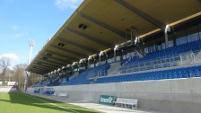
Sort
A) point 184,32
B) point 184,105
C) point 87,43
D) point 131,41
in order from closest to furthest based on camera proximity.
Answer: point 184,105
point 184,32
point 131,41
point 87,43

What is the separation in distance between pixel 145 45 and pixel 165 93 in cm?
1315

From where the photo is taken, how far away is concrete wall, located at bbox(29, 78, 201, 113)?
363 inches

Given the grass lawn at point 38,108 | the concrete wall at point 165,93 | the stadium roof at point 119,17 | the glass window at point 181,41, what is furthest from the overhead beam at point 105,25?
the grass lawn at point 38,108

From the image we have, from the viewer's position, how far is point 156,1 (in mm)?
14109

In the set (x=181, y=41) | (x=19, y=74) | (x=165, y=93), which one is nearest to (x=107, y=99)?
(x=165, y=93)

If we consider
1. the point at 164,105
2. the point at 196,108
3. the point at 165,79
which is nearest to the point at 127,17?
the point at 165,79

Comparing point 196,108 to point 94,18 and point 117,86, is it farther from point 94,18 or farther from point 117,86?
point 94,18

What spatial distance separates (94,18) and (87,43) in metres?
8.40

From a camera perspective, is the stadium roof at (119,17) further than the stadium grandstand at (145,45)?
Yes

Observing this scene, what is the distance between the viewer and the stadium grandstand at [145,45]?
10555mm

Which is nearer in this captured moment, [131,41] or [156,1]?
[156,1]

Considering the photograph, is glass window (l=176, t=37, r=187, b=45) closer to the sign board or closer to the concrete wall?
the concrete wall

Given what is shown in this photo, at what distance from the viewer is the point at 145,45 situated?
23.3 m

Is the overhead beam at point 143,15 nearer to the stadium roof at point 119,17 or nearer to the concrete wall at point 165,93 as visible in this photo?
the stadium roof at point 119,17
